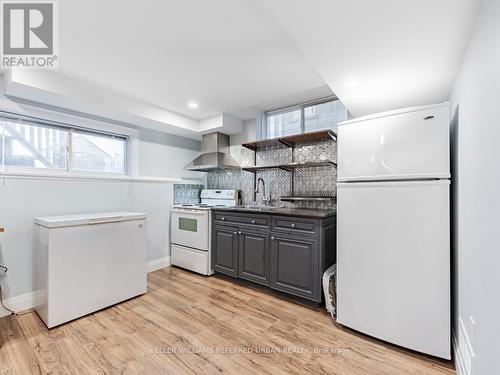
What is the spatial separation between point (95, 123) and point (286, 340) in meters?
3.22

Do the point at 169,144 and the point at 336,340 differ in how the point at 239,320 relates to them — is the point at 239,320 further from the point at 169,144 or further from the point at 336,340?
the point at 169,144

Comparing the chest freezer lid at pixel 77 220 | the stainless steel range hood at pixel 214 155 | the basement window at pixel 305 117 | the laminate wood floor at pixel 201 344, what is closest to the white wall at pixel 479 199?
the laminate wood floor at pixel 201 344

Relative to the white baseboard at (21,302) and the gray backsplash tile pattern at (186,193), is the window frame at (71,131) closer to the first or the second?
the gray backsplash tile pattern at (186,193)

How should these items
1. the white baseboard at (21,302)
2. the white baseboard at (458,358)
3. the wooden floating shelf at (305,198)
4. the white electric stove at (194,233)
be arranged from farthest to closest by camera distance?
1. the white electric stove at (194,233)
2. the wooden floating shelf at (305,198)
3. the white baseboard at (21,302)
4. the white baseboard at (458,358)

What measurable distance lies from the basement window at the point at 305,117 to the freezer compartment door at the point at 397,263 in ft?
4.59

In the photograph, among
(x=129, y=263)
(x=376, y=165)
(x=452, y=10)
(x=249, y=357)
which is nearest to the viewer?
(x=452, y=10)

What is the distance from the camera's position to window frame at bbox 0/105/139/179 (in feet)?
7.73

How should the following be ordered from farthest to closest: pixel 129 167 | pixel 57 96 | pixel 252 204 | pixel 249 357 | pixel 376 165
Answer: pixel 252 204
pixel 129 167
pixel 57 96
pixel 376 165
pixel 249 357

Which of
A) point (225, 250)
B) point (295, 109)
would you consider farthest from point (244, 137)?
point (225, 250)

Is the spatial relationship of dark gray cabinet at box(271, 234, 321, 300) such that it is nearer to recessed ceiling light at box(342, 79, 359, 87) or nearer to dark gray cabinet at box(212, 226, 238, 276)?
dark gray cabinet at box(212, 226, 238, 276)

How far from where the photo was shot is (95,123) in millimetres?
2922

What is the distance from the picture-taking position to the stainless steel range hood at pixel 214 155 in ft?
11.8

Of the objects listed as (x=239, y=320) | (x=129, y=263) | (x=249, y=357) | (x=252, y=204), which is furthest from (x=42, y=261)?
(x=252, y=204)

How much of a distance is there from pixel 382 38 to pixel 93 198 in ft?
10.6
